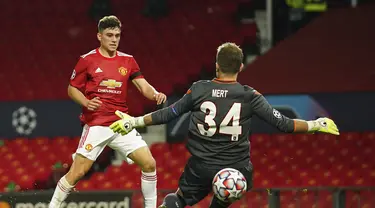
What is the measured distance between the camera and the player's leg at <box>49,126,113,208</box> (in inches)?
296

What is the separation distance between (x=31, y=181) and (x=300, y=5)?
16.0 ft

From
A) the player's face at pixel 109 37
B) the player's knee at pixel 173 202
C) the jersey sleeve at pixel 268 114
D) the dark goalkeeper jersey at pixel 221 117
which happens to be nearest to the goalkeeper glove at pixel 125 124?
the dark goalkeeper jersey at pixel 221 117

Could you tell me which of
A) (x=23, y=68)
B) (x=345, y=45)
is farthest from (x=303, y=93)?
(x=23, y=68)

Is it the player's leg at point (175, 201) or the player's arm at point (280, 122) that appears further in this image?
the player's leg at point (175, 201)

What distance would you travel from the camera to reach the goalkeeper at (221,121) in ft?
20.7

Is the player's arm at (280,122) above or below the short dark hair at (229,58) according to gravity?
below

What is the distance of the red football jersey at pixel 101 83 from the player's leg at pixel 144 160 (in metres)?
0.22

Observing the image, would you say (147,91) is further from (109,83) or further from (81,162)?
(81,162)

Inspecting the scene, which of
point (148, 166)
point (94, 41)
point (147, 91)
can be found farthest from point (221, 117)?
point (94, 41)

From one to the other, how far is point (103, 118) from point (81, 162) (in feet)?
1.32

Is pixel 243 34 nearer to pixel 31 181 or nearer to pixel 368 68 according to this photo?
pixel 368 68

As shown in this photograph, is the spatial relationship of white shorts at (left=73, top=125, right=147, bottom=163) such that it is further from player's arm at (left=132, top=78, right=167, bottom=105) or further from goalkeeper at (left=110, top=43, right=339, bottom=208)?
goalkeeper at (left=110, top=43, right=339, bottom=208)

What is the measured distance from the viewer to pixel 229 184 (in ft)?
20.3

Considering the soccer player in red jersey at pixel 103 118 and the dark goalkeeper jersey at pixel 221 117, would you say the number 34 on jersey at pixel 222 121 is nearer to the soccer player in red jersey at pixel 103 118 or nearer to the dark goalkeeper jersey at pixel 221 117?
the dark goalkeeper jersey at pixel 221 117
